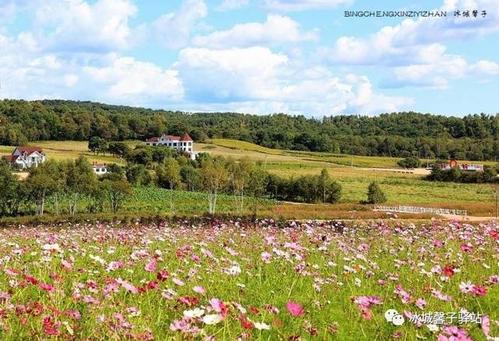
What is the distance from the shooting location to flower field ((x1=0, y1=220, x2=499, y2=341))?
3.85 meters

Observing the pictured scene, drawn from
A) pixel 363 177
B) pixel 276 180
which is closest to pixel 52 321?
pixel 276 180

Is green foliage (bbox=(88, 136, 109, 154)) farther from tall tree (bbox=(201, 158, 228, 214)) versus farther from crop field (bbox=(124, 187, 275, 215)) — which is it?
tall tree (bbox=(201, 158, 228, 214))

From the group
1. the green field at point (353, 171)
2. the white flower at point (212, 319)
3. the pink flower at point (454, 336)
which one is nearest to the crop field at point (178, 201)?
the green field at point (353, 171)

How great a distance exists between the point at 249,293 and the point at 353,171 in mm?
118047

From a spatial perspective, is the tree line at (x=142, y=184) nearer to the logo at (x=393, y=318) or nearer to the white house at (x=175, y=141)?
the white house at (x=175, y=141)

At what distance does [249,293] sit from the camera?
580cm

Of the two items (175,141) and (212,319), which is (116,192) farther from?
(175,141)

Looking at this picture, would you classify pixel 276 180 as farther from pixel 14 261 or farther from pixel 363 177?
pixel 14 261

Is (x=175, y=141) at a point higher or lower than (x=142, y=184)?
higher

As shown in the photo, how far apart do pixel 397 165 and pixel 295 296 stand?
141 meters

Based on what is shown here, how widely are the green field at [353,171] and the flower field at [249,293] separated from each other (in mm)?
44978

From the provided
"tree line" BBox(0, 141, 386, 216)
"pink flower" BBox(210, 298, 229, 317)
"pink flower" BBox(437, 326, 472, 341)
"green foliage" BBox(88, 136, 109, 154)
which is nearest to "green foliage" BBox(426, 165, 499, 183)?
"tree line" BBox(0, 141, 386, 216)

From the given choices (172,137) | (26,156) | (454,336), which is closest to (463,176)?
(172,137)

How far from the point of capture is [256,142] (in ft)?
578
